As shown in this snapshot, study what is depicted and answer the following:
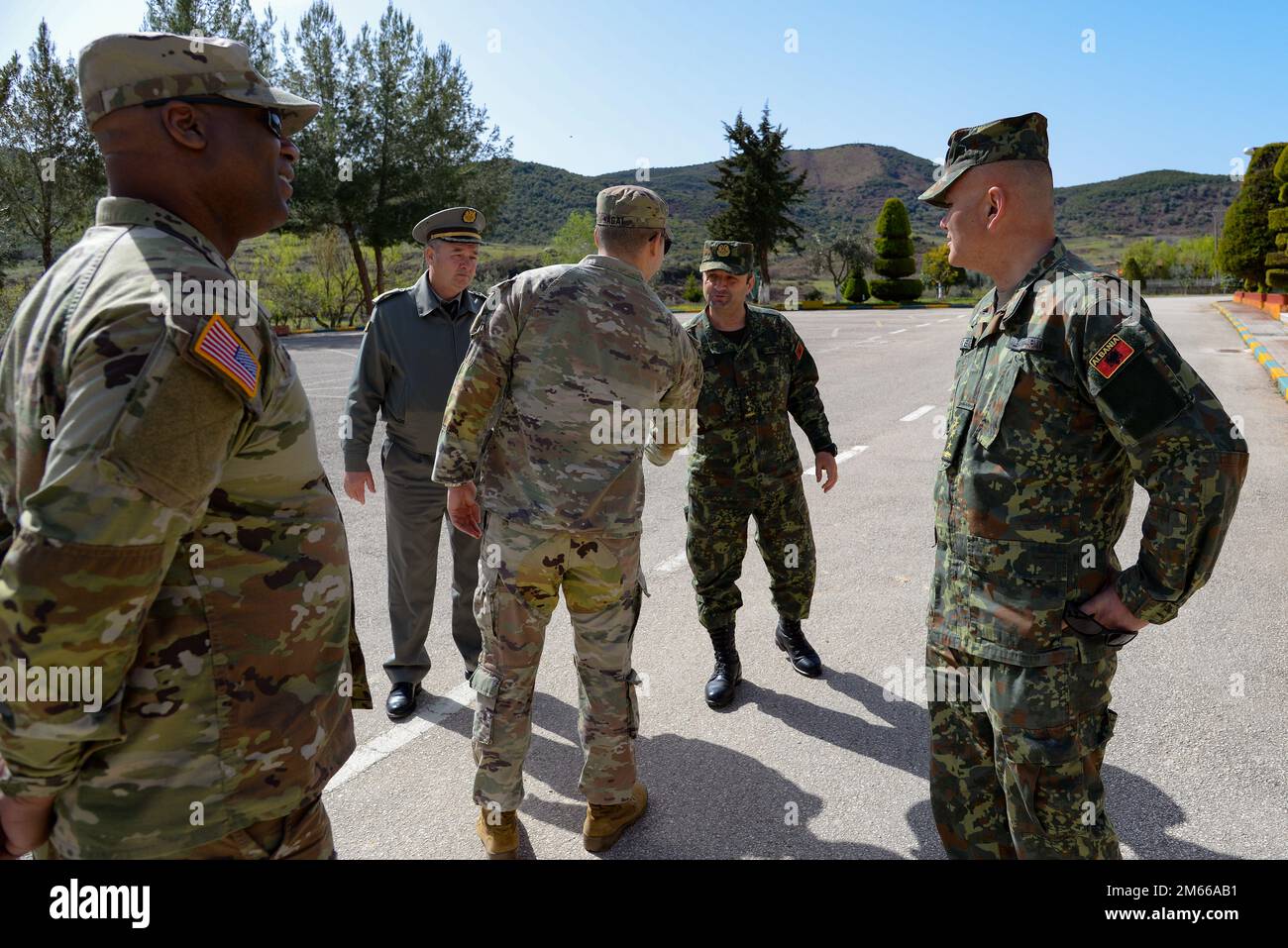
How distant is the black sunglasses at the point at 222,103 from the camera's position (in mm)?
1536

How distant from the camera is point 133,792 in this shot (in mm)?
1498

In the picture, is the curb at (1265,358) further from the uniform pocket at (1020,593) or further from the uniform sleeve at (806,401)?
the uniform pocket at (1020,593)

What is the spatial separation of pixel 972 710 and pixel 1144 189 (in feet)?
637

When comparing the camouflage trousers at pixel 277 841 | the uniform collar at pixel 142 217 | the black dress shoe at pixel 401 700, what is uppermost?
the uniform collar at pixel 142 217

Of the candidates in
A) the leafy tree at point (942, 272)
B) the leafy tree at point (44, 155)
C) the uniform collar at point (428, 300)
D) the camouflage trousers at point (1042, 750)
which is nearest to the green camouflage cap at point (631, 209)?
the uniform collar at point (428, 300)

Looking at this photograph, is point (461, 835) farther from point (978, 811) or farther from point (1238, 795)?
point (1238, 795)

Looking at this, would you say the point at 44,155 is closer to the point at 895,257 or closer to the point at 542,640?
the point at 542,640

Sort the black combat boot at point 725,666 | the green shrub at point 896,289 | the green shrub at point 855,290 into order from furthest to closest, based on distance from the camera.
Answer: the green shrub at point 855,290 → the green shrub at point 896,289 → the black combat boot at point 725,666

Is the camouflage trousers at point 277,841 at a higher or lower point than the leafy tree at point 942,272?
lower

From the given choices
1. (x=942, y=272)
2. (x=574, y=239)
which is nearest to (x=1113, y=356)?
(x=574, y=239)

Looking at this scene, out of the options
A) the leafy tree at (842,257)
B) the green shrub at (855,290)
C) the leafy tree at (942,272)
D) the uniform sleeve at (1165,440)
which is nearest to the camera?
the uniform sleeve at (1165,440)

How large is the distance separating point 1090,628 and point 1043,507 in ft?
1.03
